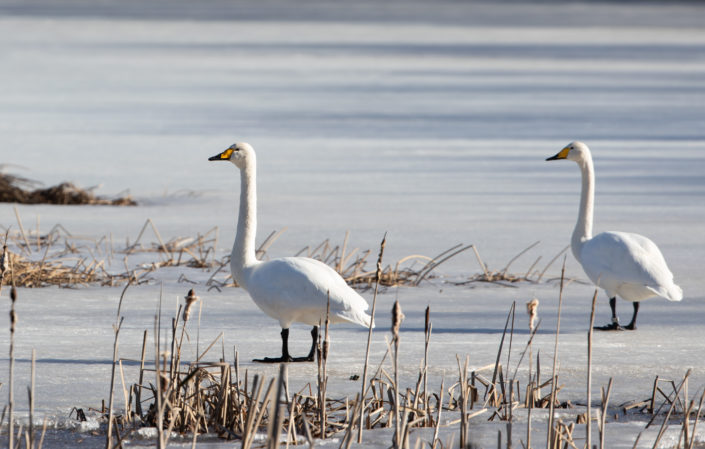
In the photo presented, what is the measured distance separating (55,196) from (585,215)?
17.5 feet

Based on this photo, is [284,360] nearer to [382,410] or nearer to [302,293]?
[302,293]

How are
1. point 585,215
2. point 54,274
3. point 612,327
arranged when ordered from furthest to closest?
1. point 54,274
2. point 585,215
3. point 612,327

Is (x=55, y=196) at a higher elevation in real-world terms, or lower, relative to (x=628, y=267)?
higher

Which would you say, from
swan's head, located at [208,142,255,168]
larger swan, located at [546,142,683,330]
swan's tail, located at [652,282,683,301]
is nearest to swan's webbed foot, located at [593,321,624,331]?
larger swan, located at [546,142,683,330]

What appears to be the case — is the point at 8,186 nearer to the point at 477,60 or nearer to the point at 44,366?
the point at 44,366

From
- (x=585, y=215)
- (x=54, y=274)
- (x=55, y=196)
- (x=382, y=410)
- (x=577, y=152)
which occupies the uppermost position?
(x=577, y=152)

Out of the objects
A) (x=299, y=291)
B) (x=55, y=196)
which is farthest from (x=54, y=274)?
(x=55, y=196)

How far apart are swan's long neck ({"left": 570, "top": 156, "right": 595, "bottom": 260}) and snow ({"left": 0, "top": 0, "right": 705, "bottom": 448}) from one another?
1.14 feet

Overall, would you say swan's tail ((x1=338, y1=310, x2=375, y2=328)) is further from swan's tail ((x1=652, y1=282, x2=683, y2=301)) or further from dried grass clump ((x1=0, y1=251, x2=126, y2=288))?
dried grass clump ((x1=0, y1=251, x2=126, y2=288))

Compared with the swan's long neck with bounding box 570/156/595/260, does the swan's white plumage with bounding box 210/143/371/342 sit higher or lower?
lower

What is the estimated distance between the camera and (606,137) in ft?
53.8

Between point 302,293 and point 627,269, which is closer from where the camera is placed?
point 302,293

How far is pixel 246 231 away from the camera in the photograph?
17.3ft

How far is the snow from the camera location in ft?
17.3
